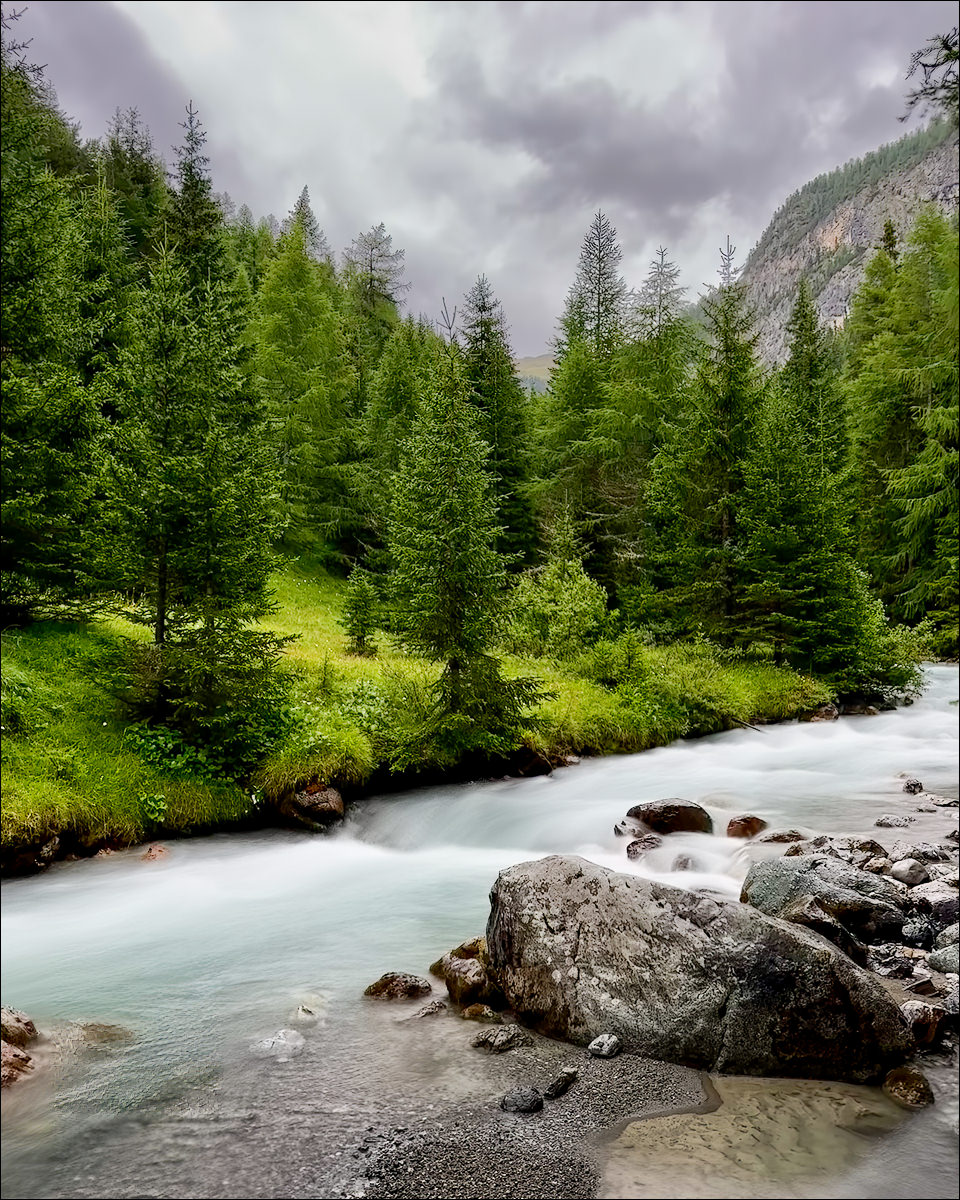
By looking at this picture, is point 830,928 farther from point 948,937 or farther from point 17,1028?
point 17,1028

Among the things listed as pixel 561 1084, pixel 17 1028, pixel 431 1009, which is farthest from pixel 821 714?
pixel 17 1028

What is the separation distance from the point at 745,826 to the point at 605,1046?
A: 6.32m

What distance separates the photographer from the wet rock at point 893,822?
11.2 meters

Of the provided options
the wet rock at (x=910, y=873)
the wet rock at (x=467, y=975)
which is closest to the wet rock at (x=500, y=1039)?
the wet rock at (x=467, y=975)

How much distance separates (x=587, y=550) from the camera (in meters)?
28.0

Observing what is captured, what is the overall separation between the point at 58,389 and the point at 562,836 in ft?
38.5

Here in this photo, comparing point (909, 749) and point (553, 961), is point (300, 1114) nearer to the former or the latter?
point (553, 961)

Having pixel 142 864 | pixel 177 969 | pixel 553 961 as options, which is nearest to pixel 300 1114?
pixel 553 961

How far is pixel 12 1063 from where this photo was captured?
499 cm

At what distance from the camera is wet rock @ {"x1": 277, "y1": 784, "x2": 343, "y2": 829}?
11539mm

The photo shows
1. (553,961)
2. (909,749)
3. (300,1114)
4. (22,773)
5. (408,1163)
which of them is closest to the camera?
(408,1163)

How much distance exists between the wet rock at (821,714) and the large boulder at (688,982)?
16348mm

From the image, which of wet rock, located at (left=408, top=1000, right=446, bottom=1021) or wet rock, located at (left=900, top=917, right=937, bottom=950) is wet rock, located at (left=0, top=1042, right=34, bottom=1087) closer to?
wet rock, located at (left=408, top=1000, right=446, bottom=1021)

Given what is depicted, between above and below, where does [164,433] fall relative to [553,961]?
above
